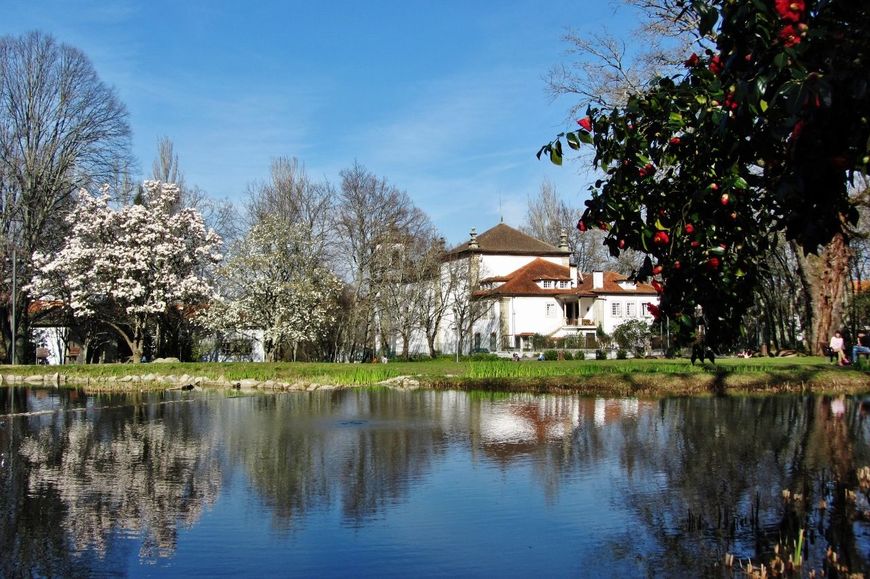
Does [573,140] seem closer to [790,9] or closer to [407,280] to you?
[790,9]

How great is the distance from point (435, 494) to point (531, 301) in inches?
2209

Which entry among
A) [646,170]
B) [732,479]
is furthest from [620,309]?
Answer: [646,170]

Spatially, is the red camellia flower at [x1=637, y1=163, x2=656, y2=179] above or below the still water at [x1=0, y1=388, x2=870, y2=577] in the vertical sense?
above

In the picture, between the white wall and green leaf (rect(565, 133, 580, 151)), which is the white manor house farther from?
green leaf (rect(565, 133, 580, 151))

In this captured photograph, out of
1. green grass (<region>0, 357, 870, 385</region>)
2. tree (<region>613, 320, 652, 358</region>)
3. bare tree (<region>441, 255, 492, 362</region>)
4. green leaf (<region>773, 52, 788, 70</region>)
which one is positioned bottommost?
green grass (<region>0, 357, 870, 385</region>)

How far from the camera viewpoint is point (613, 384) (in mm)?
25422

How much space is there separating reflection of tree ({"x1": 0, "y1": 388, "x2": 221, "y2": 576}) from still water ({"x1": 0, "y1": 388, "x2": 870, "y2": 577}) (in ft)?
0.15

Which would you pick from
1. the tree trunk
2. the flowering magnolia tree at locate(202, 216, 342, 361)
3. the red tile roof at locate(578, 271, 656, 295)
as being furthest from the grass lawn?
the red tile roof at locate(578, 271, 656, 295)

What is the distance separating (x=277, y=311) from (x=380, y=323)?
54.0 feet

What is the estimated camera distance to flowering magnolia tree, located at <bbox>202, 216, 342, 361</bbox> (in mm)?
42031

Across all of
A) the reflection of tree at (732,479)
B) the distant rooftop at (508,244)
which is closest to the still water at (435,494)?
the reflection of tree at (732,479)

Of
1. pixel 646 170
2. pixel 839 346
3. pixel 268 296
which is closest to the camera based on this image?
pixel 646 170

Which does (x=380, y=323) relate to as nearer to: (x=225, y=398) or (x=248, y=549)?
(x=225, y=398)

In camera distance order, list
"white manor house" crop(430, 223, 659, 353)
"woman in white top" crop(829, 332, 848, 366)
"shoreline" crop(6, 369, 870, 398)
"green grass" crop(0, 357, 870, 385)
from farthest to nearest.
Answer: "white manor house" crop(430, 223, 659, 353) → "woman in white top" crop(829, 332, 848, 366) → "green grass" crop(0, 357, 870, 385) → "shoreline" crop(6, 369, 870, 398)
